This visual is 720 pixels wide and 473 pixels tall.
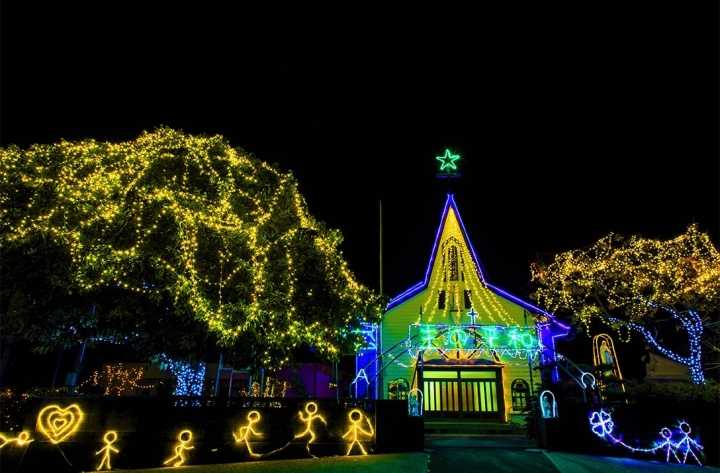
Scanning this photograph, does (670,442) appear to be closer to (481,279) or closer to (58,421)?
(481,279)

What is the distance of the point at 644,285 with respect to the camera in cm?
1684

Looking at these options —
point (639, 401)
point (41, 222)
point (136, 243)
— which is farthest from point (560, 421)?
point (41, 222)

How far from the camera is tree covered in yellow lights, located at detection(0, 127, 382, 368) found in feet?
29.6

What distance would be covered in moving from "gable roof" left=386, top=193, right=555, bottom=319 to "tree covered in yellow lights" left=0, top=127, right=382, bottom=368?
8133 mm

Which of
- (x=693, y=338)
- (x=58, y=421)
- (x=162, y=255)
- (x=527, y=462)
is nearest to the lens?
(x=58, y=421)

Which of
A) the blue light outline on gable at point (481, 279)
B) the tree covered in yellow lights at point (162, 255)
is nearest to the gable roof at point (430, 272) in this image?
the blue light outline on gable at point (481, 279)

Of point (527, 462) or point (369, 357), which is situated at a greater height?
point (369, 357)

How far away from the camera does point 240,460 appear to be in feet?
30.7

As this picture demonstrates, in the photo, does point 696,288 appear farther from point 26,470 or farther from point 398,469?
point 26,470

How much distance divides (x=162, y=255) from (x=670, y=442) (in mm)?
11891

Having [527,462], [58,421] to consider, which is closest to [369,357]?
[527,462]

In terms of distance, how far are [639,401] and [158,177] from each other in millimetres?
12426

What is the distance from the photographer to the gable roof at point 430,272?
18.9 m

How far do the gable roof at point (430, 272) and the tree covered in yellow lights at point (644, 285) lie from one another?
127 centimetres
